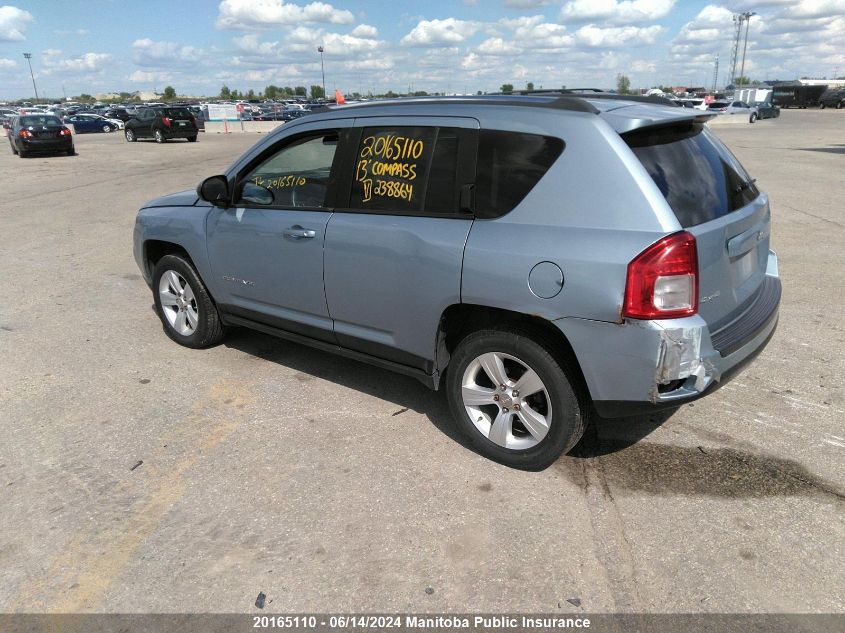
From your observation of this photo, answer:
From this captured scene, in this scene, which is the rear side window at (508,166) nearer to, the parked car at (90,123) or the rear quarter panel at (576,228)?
the rear quarter panel at (576,228)

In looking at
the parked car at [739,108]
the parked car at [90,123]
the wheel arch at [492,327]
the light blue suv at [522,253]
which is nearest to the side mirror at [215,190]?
the light blue suv at [522,253]

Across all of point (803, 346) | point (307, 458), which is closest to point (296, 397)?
point (307, 458)

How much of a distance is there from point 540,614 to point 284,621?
0.98m

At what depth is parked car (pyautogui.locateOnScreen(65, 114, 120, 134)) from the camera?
42.6 metres

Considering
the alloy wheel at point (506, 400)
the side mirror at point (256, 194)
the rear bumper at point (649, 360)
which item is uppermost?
the side mirror at point (256, 194)

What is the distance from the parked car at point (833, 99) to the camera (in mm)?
60781

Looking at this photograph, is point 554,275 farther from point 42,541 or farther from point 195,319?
point 195,319

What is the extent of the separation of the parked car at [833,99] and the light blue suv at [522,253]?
7183cm

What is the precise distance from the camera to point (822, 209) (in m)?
10.2

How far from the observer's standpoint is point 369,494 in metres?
3.15

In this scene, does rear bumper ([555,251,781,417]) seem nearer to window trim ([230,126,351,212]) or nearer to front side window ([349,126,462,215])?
front side window ([349,126,462,215])

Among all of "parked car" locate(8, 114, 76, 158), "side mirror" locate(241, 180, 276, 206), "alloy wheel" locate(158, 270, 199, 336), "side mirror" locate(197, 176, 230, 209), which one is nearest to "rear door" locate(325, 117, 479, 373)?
"side mirror" locate(241, 180, 276, 206)

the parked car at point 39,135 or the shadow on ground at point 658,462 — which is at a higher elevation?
the parked car at point 39,135

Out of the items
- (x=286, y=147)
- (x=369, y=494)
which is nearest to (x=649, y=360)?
(x=369, y=494)
